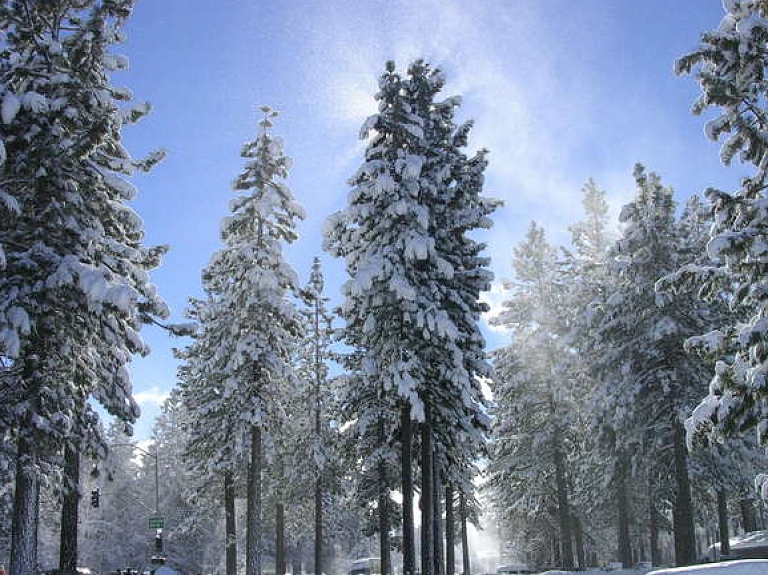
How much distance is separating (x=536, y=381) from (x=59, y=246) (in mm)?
25406

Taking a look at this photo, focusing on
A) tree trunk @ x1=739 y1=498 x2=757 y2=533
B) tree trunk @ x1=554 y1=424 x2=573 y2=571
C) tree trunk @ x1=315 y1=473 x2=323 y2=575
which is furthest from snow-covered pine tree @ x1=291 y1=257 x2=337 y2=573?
tree trunk @ x1=739 y1=498 x2=757 y2=533

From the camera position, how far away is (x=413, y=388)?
1939 centimetres

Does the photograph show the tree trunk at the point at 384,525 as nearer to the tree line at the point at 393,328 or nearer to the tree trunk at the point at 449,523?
the tree line at the point at 393,328

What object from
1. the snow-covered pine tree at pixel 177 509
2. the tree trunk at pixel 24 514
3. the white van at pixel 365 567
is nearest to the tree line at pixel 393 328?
the tree trunk at pixel 24 514


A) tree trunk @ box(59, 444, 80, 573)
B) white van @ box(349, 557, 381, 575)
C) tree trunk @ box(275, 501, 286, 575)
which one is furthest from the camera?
white van @ box(349, 557, 381, 575)

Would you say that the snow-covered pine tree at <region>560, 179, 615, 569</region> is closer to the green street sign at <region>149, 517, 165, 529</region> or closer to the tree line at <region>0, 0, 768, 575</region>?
the tree line at <region>0, 0, 768, 575</region>

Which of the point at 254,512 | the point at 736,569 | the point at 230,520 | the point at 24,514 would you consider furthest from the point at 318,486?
the point at 736,569

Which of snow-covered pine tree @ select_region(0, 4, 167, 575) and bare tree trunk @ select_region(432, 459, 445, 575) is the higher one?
snow-covered pine tree @ select_region(0, 4, 167, 575)

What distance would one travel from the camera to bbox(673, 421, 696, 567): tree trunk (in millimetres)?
23391

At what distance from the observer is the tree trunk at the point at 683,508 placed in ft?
76.7

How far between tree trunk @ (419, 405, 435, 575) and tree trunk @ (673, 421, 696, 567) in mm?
9085

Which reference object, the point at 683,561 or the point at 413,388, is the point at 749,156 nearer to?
the point at 413,388

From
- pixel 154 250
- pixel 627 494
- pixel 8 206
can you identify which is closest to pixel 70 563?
pixel 154 250

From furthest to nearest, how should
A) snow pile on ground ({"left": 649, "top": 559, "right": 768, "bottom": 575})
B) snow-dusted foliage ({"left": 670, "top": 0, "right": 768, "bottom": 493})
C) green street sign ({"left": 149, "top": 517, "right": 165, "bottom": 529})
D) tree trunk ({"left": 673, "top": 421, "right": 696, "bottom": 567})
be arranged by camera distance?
green street sign ({"left": 149, "top": 517, "right": 165, "bottom": 529}) → tree trunk ({"left": 673, "top": 421, "right": 696, "bottom": 567}) → snow pile on ground ({"left": 649, "top": 559, "right": 768, "bottom": 575}) → snow-dusted foliage ({"left": 670, "top": 0, "right": 768, "bottom": 493})
